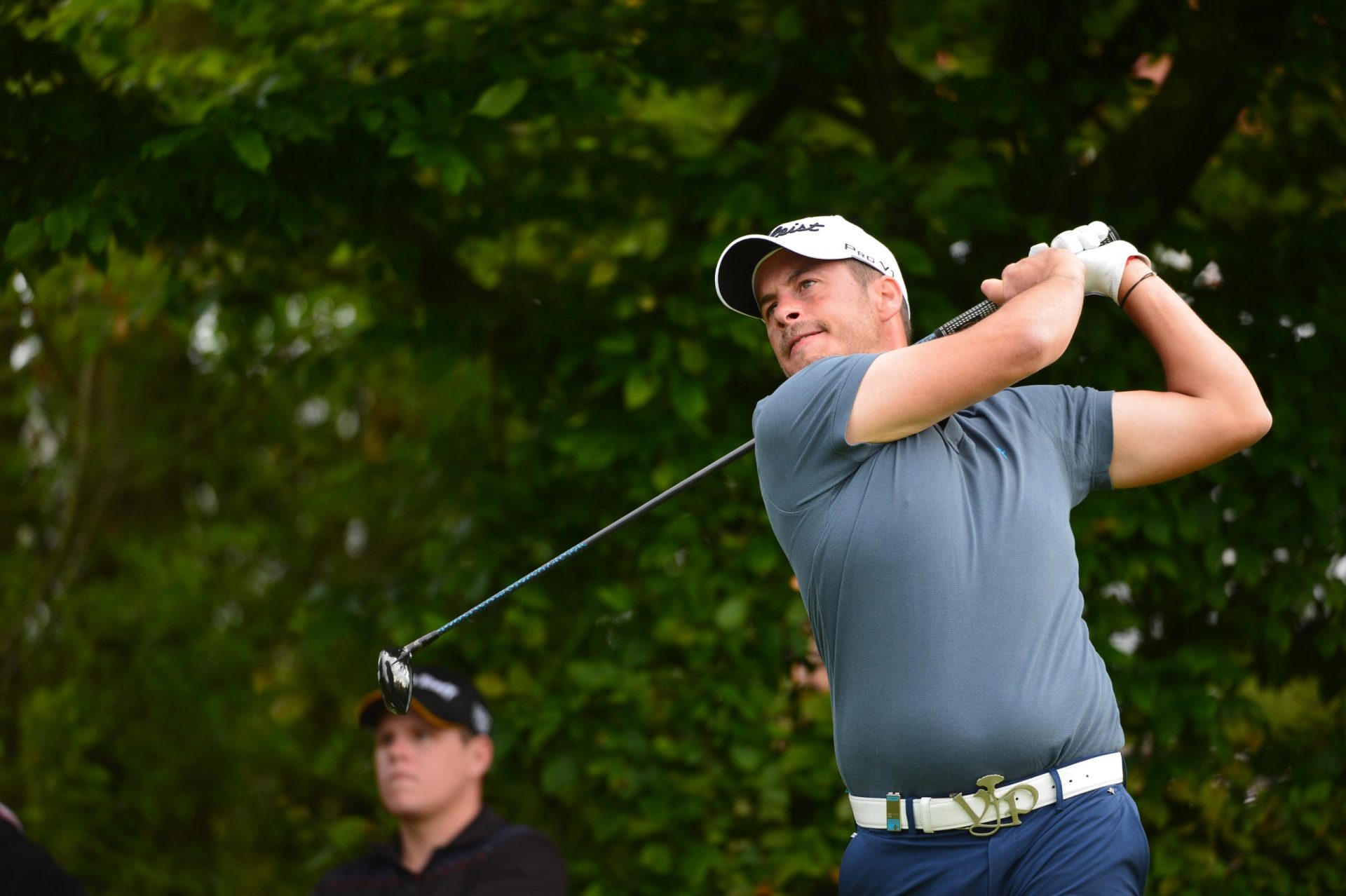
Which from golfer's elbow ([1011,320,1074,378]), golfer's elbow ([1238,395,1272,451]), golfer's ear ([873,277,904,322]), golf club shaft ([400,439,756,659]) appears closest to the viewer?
golfer's elbow ([1011,320,1074,378])

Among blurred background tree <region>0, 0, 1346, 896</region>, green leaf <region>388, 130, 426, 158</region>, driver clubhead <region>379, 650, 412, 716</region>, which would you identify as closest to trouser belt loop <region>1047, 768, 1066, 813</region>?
driver clubhead <region>379, 650, 412, 716</region>

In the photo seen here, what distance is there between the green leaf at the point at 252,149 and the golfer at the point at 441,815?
151cm

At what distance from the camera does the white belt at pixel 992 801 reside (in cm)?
220

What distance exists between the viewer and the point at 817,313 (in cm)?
255

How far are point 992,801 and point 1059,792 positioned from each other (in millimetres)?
104

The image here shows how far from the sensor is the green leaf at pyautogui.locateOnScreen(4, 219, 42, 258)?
3568 millimetres

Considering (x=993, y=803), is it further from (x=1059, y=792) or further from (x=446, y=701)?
(x=446, y=701)

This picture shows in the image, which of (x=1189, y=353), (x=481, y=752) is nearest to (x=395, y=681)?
(x=481, y=752)

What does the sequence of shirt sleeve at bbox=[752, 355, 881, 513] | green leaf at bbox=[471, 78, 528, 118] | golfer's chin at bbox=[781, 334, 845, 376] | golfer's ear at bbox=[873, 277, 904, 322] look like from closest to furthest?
shirt sleeve at bbox=[752, 355, 881, 513] → golfer's chin at bbox=[781, 334, 845, 376] → golfer's ear at bbox=[873, 277, 904, 322] → green leaf at bbox=[471, 78, 528, 118]

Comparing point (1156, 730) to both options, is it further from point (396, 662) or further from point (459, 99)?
point (459, 99)

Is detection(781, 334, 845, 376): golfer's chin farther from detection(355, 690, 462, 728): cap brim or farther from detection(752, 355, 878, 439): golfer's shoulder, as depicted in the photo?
detection(355, 690, 462, 728): cap brim

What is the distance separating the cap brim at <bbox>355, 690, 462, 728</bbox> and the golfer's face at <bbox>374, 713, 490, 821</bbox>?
35mm

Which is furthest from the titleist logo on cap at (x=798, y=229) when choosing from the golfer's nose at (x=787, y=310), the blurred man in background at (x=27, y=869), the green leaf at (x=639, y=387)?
the blurred man in background at (x=27, y=869)

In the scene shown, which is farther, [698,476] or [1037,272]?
[698,476]
